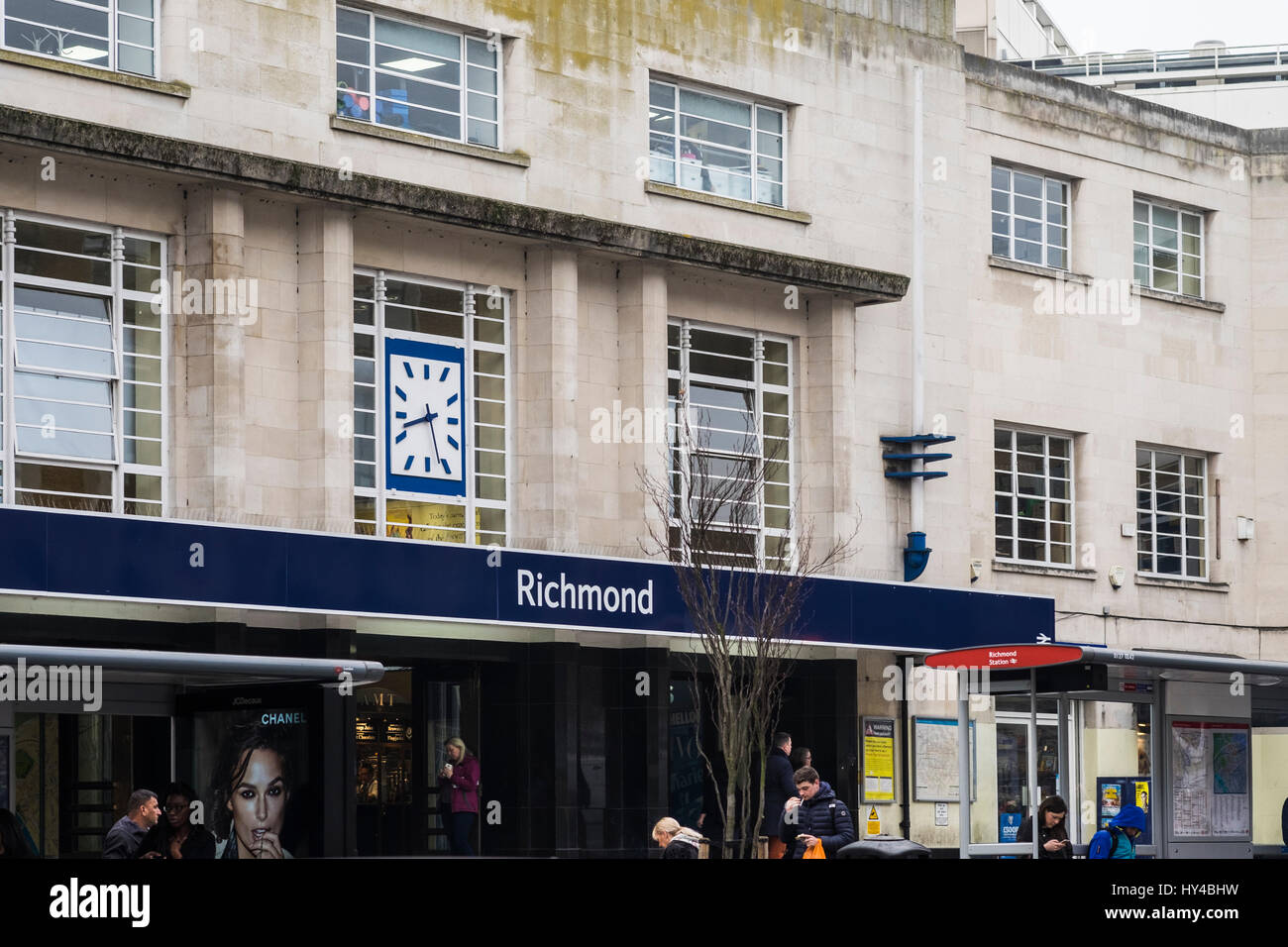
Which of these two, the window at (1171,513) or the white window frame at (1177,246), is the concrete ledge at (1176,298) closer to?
the white window frame at (1177,246)

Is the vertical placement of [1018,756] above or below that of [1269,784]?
above

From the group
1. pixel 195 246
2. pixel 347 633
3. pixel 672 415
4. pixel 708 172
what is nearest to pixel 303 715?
pixel 347 633

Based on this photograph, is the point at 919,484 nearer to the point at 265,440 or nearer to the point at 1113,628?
the point at 1113,628

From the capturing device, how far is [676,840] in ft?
44.2

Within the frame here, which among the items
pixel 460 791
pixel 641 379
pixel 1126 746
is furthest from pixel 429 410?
pixel 1126 746

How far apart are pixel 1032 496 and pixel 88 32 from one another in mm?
15186

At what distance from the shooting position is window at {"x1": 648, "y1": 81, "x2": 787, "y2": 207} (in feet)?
83.1

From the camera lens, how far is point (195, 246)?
67.8ft

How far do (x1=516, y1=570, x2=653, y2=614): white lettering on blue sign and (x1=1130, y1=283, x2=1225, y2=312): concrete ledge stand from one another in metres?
11.3

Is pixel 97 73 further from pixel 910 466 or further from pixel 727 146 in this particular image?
pixel 910 466

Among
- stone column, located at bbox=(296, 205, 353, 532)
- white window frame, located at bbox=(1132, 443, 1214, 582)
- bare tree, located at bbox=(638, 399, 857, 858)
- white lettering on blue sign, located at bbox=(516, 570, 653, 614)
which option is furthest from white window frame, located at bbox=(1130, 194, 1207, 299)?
stone column, located at bbox=(296, 205, 353, 532)

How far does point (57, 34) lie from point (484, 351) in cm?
602

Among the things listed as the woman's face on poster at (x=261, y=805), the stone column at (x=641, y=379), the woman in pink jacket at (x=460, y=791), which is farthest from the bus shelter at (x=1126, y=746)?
the woman's face on poster at (x=261, y=805)

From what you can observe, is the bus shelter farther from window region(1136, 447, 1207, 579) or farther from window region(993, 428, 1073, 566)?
window region(1136, 447, 1207, 579)
